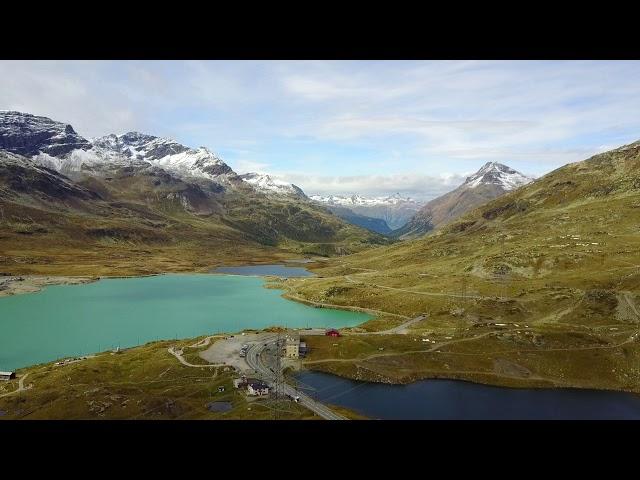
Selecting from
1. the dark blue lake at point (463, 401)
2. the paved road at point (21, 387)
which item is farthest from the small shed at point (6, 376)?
the dark blue lake at point (463, 401)

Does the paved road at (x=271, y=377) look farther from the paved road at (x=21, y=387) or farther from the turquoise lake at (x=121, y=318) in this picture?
the paved road at (x=21, y=387)

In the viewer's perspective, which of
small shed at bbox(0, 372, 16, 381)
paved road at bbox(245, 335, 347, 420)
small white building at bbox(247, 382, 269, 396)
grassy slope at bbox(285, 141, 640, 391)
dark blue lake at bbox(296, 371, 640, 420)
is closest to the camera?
paved road at bbox(245, 335, 347, 420)

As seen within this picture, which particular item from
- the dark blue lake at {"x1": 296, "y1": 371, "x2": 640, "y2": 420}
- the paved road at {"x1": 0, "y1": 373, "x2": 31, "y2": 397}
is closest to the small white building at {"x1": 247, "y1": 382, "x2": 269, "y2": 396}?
the dark blue lake at {"x1": 296, "y1": 371, "x2": 640, "y2": 420}

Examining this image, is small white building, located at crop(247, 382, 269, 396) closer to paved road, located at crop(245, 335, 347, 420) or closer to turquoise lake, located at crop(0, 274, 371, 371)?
paved road, located at crop(245, 335, 347, 420)

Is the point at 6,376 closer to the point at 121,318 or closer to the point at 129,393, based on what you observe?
the point at 129,393
